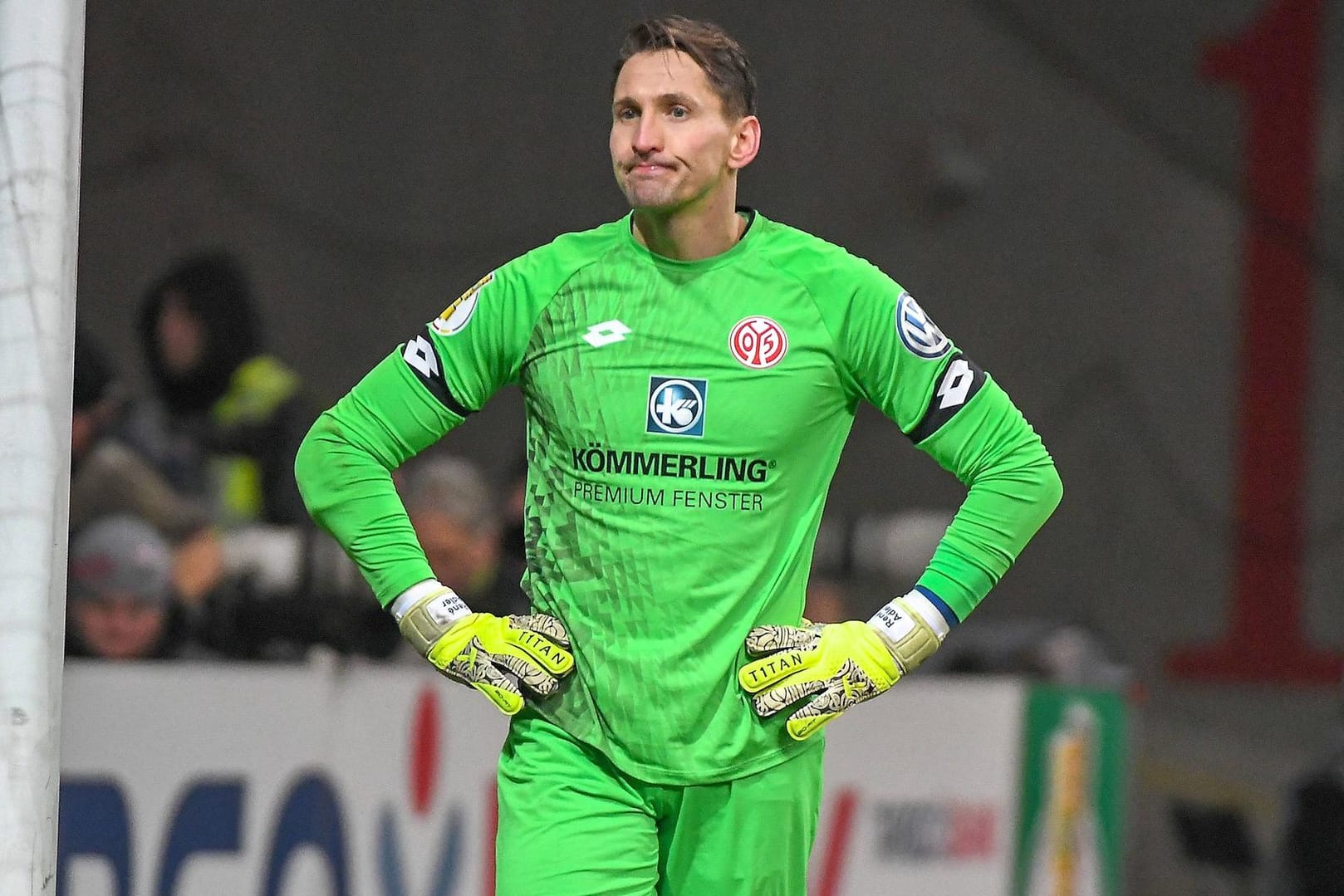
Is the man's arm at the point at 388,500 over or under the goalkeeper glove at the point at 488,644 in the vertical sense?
over

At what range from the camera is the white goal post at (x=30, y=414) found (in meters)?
2.96

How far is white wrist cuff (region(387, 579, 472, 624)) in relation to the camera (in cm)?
336

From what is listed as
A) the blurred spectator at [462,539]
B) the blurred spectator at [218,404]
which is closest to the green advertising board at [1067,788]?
the blurred spectator at [462,539]

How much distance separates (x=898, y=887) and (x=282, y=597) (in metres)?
1.94

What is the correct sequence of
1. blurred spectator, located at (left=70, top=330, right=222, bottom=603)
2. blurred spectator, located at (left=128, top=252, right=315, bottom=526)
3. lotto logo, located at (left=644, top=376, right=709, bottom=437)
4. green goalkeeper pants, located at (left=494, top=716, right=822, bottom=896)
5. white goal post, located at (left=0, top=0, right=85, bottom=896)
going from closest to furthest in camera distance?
1. white goal post, located at (left=0, top=0, right=85, bottom=896)
2. green goalkeeper pants, located at (left=494, top=716, right=822, bottom=896)
3. lotto logo, located at (left=644, top=376, right=709, bottom=437)
4. blurred spectator, located at (left=70, top=330, right=222, bottom=603)
5. blurred spectator, located at (left=128, top=252, right=315, bottom=526)

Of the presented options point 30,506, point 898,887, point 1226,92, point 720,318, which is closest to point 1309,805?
point 898,887

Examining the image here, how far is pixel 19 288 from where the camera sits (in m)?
2.97

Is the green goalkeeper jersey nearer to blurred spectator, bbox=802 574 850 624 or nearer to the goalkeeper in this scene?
the goalkeeper

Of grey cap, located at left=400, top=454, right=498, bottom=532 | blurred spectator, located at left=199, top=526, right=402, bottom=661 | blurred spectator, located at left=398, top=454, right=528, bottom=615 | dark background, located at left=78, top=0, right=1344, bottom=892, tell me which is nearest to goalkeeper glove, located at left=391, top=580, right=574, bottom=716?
blurred spectator, located at left=199, top=526, right=402, bottom=661

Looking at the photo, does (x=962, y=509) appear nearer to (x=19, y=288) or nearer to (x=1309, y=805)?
(x=19, y=288)

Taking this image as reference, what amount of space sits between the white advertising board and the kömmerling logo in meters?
1.99

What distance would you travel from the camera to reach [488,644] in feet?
10.9

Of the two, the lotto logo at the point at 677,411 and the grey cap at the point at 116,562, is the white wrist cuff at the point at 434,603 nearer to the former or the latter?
the lotto logo at the point at 677,411

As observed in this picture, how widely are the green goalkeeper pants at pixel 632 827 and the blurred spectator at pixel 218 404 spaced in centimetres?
280
